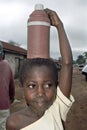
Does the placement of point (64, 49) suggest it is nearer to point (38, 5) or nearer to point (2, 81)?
point (38, 5)

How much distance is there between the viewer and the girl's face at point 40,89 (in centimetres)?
209

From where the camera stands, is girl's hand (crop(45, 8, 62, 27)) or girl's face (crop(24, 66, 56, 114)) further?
girl's hand (crop(45, 8, 62, 27))

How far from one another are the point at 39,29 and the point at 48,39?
10cm

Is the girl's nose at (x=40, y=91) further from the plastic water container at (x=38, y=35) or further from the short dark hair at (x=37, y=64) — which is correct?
the plastic water container at (x=38, y=35)

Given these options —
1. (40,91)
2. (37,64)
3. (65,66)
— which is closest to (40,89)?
(40,91)

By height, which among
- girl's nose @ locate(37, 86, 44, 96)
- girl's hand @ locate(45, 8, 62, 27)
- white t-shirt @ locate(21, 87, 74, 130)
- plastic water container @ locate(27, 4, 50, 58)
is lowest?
white t-shirt @ locate(21, 87, 74, 130)

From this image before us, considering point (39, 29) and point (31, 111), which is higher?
point (39, 29)

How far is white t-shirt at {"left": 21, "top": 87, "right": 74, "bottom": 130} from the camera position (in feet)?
6.88

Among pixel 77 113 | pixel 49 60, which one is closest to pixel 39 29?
pixel 49 60

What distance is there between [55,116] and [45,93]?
17 centimetres

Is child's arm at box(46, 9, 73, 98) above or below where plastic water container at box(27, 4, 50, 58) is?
below

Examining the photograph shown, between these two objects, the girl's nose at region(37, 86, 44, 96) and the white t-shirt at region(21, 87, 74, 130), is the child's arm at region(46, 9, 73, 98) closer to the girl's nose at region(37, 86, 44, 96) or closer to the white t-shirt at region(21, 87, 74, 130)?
the white t-shirt at region(21, 87, 74, 130)

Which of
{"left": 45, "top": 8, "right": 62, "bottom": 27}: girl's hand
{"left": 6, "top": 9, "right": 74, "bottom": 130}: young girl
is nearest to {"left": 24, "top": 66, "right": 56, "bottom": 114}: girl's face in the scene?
{"left": 6, "top": 9, "right": 74, "bottom": 130}: young girl

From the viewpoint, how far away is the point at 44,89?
2.10m
